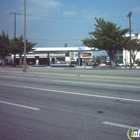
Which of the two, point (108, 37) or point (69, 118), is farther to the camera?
point (108, 37)

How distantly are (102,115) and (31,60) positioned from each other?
283 feet

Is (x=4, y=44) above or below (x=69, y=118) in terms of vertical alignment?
above

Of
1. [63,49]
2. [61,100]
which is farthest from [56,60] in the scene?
[61,100]

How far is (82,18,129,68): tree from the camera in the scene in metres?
42.2

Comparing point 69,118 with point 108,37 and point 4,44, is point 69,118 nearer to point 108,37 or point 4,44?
point 108,37

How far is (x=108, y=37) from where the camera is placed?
43156mm

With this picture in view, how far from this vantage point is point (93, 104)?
356 inches

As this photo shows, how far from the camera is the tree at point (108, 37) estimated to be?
4219 cm
